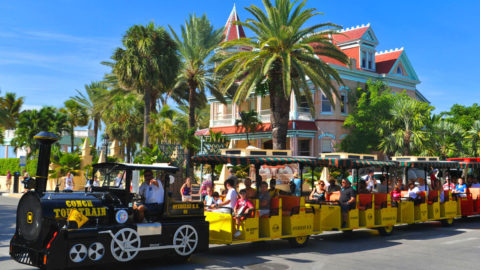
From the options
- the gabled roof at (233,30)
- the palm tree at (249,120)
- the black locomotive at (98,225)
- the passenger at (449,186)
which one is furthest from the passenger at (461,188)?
the gabled roof at (233,30)

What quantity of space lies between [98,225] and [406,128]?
26.7 meters

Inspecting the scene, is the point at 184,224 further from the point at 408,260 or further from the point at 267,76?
the point at 267,76

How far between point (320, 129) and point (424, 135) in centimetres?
818

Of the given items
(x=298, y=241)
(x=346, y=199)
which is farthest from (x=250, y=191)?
(x=346, y=199)

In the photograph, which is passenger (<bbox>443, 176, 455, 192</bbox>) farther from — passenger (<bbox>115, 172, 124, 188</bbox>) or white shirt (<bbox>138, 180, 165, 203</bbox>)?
passenger (<bbox>115, 172, 124, 188</bbox>)

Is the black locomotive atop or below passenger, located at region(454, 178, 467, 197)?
below

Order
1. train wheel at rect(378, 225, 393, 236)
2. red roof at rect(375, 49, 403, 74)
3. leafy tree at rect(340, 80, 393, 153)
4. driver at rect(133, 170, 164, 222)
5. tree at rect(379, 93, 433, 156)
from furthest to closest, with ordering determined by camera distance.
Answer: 1. red roof at rect(375, 49, 403, 74)
2. leafy tree at rect(340, 80, 393, 153)
3. tree at rect(379, 93, 433, 156)
4. train wheel at rect(378, 225, 393, 236)
5. driver at rect(133, 170, 164, 222)

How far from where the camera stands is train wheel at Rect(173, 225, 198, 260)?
9.22 m

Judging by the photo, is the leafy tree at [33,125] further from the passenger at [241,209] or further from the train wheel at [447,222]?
the passenger at [241,209]

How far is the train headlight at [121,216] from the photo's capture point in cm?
842

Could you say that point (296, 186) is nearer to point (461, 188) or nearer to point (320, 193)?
point (320, 193)

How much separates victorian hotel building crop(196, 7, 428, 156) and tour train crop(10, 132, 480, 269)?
22.9 metres

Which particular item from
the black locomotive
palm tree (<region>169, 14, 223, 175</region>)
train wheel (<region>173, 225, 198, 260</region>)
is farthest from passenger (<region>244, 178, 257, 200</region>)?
palm tree (<region>169, 14, 223, 175</region>)

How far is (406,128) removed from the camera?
31.2m
